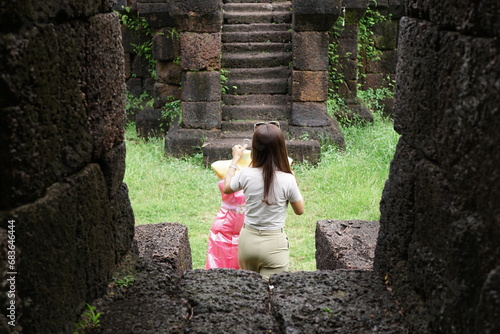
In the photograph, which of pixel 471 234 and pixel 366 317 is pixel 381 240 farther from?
pixel 471 234

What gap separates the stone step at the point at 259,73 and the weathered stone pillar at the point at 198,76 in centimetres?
58

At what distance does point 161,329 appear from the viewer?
8.05ft

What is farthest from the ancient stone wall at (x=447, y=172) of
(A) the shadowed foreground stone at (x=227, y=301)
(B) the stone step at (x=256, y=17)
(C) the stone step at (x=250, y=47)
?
(B) the stone step at (x=256, y=17)

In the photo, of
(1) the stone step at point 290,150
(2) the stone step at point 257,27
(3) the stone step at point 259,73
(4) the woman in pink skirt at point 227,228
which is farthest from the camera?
(2) the stone step at point 257,27

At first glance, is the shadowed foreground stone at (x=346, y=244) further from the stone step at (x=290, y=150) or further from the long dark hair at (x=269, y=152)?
the stone step at (x=290, y=150)

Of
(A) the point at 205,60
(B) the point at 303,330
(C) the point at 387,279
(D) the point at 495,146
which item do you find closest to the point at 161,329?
(B) the point at 303,330

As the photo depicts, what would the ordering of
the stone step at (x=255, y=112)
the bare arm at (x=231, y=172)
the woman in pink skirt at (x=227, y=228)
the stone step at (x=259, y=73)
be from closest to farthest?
1. the bare arm at (x=231, y=172)
2. the woman in pink skirt at (x=227, y=228)
3. the stone step at (x=255, y=112)
4. the stone step at (x=259, y=73)

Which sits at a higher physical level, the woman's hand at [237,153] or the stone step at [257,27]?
the stone step at [257,27]

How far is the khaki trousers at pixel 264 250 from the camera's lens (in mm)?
3918

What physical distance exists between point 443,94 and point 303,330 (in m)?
1.12

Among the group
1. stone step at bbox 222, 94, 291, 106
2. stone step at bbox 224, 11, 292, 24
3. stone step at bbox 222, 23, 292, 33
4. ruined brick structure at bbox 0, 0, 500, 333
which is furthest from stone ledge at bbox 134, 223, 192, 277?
stone step at bbox 224, 11, 292, 24

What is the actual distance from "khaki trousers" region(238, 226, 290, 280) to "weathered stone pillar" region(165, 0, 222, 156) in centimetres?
480

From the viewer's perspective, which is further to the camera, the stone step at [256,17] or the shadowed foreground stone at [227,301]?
the stone step at [256,17]

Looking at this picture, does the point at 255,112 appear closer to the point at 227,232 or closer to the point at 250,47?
the point at 250,47
